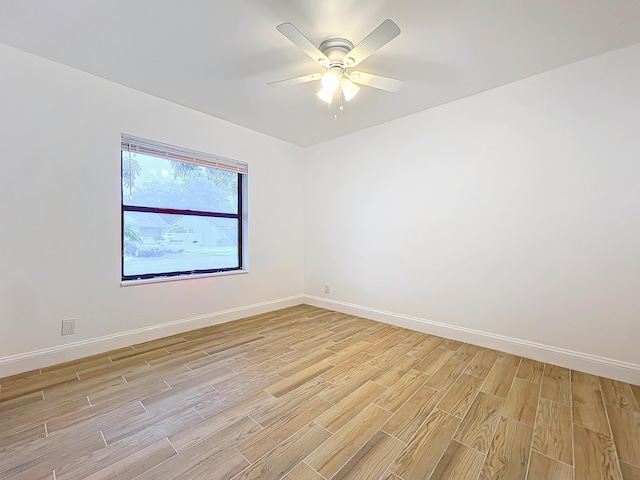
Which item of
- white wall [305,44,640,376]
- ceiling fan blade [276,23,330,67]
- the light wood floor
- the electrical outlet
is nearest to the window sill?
the electrical outlet

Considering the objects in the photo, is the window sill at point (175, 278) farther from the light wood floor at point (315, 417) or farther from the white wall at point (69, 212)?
the light wood floor at point (315, 417)

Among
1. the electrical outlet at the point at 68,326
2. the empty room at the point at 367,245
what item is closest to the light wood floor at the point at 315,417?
the empty room at the point at 367,245


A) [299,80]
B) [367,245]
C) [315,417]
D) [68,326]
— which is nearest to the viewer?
[315,417]

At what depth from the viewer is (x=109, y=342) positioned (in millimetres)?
2529

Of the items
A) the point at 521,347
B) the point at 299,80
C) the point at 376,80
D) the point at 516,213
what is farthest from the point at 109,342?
the point at 516,213

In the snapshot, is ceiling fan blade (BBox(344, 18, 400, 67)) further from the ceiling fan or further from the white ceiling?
the white ceiling

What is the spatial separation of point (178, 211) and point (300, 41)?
87.7 inches

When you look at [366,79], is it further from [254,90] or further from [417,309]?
[417,309]

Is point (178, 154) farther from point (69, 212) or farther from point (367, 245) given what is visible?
point (367, 245)

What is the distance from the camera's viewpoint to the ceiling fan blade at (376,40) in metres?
1.52

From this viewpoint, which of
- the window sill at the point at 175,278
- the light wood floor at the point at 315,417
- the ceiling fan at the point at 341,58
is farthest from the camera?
the window sill at the point at 175,278

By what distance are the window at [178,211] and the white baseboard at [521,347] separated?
6.78 ft

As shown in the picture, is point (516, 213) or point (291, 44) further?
point (516, 213)

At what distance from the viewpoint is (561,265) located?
2305 millimetres
